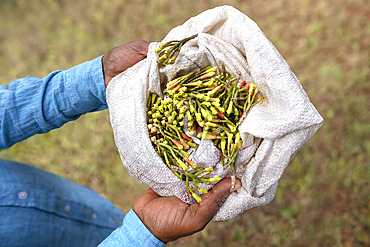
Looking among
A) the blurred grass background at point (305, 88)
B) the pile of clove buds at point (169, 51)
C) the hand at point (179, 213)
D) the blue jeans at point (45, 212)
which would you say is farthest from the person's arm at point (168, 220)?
the blurred grass background at point (305, 88)

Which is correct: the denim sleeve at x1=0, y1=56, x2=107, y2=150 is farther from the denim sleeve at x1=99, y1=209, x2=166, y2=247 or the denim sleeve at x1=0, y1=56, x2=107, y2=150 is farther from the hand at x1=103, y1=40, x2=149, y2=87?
the denim sleeve at x1=99, y1=209, x2=166, y2=247

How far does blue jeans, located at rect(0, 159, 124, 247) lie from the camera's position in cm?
110

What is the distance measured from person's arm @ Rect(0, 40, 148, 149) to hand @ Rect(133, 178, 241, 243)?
0.47m

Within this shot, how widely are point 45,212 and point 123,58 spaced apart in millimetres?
704

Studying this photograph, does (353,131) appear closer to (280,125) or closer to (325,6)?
(325,6)

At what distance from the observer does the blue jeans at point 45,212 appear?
3.61ft

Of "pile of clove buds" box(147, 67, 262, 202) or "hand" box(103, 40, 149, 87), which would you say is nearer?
"pile of clove buds" box(147, 67, 262, 202)

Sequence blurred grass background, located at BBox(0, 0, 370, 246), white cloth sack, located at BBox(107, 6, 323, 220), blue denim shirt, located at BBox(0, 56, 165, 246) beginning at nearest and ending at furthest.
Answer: white cloth sack, located at BBox(107, 6, 323, 220)
blue denim shirt, located at BBox(0, 56, 165, 246)
blurred grass background, located at BBox(0, 0, 370, 246)

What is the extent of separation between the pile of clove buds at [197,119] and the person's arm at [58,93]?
0.75 ft

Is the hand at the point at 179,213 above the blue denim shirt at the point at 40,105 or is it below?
below

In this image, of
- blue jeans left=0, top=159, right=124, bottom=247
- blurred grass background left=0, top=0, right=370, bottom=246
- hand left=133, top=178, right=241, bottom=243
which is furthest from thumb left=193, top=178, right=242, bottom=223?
blurred grass background left=0, top=0, right=370, bottom=246

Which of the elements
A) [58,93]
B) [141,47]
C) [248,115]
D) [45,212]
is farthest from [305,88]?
[45,212]

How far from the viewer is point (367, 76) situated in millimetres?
2223

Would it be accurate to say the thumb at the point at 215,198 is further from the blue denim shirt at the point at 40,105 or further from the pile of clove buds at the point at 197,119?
the blue denim shirt at the point at 40,105
